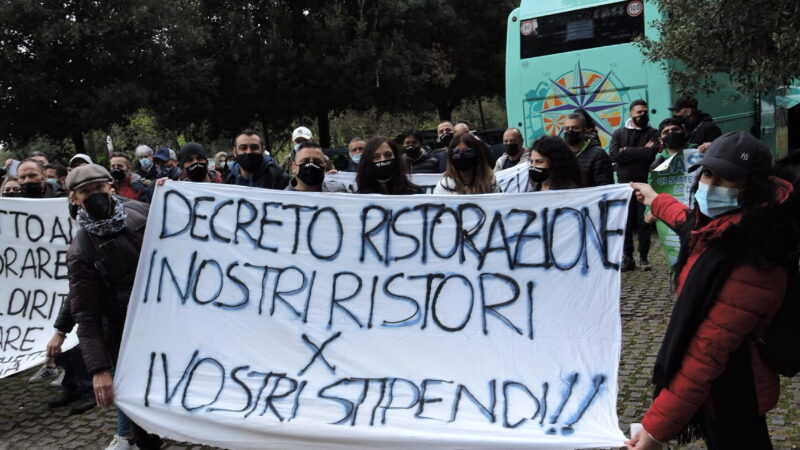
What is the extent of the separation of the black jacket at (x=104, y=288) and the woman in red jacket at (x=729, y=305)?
259cm

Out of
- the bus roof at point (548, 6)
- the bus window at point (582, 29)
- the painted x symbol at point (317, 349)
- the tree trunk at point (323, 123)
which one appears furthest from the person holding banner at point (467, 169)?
the tree trunk at point (323, 123)

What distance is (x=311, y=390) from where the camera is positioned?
349cm

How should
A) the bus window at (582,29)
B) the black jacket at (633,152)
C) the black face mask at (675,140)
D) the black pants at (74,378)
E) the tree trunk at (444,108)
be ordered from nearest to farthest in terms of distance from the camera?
the black pants at (74,378)
the black face mask at (675,140)
the black jacket at (633,152)
the bus window at (582,29)
the tree trunk at (444,108)

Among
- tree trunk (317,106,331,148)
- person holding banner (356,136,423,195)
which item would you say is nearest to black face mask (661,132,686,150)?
person holding banner (356,136,423,195)

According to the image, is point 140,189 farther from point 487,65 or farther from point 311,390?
point 487,65

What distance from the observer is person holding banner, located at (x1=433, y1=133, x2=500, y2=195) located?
15.1ft

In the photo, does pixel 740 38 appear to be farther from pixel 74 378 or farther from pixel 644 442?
pixel 74 378

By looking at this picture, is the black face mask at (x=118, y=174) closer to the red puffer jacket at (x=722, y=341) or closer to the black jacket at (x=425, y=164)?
the black jacket at (x=425, y=164)

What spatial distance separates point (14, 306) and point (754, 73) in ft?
22.1

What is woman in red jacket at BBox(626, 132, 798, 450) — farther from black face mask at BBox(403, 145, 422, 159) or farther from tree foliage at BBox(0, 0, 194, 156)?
tree foliage at BBox(0, 0, 194, 156)

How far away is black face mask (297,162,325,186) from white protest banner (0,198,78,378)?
201 centimetres

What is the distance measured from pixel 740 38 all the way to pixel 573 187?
347 cm

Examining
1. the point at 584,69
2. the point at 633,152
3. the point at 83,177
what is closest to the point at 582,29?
the point at 584,69

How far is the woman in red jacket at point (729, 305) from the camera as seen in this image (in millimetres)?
2211
